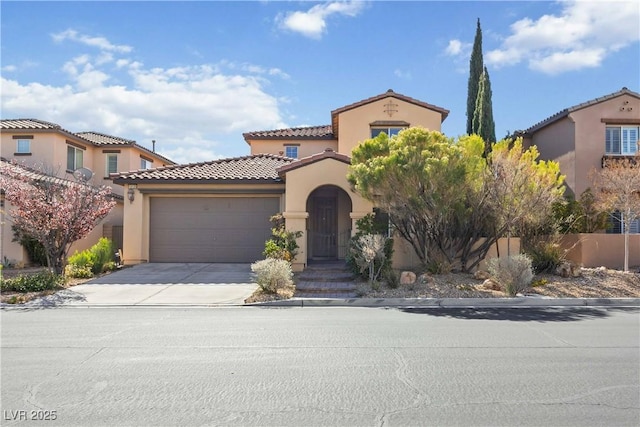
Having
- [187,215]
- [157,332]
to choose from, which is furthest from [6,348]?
[187,215]

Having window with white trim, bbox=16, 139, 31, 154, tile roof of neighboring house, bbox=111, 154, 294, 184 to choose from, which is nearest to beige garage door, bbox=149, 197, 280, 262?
tile roof of neighboring house, bbox=111, 154, 294, 184

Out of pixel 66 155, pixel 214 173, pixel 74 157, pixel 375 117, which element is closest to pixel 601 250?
pixel 375 117

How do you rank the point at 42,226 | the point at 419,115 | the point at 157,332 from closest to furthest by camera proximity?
the point at 157,332, the point at 42,226, the point at 419,115

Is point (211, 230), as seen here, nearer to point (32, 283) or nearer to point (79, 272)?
point (79, 272)

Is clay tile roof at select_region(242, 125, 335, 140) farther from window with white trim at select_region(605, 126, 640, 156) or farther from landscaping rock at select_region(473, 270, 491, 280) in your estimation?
window with white trim at select_region(605, 126, 640, 156)

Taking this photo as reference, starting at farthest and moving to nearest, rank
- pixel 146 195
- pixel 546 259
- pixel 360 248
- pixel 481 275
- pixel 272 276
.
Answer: pixel 146 195 < pixel 546 259 < pixel 481 275 < pixel 360 248 < pixel 272 276

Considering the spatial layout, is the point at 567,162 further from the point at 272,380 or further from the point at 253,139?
the point at 272,380

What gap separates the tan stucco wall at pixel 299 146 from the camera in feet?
79.6

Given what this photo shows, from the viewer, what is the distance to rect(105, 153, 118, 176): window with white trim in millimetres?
27922

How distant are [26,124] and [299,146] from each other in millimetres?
13634

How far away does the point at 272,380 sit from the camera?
5.93m

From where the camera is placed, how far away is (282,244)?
52.2ft

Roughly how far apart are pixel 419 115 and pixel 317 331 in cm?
1509

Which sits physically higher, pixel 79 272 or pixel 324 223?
pixel 324 223
